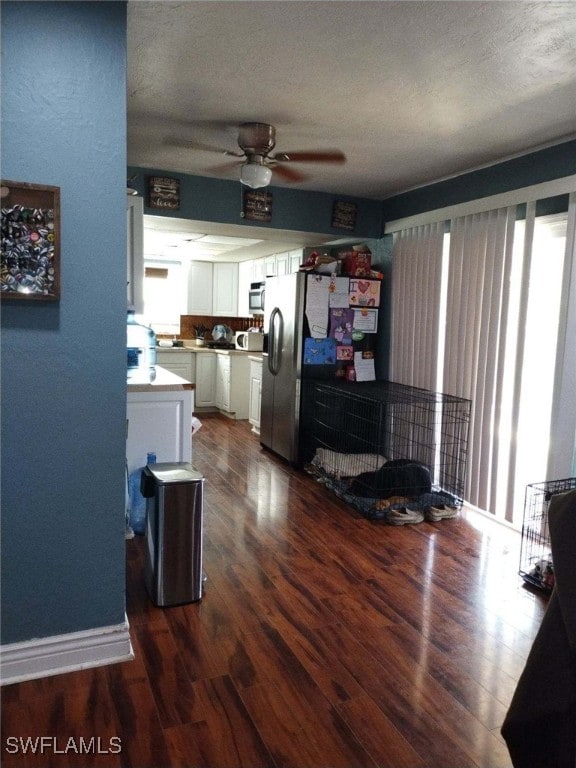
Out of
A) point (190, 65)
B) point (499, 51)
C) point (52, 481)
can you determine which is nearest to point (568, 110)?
point (499, 51)

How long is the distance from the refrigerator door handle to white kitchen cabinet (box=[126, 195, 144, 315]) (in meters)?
1.75

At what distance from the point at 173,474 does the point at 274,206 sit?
2728 millimetres

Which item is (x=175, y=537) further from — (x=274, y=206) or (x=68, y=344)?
(x=274, y=206)

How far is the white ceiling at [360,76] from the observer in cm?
198

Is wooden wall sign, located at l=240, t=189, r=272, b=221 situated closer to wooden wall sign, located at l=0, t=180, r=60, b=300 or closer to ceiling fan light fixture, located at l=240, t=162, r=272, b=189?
ceiling fan light fixture, located at l=240, t=162, r=272, b=189

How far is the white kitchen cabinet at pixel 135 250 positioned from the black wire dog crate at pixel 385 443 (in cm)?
176

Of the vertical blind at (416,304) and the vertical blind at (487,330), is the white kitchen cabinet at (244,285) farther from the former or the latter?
the vertical blind at (487,330)

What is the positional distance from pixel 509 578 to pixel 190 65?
2955 mm

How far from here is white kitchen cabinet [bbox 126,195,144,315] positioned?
331 centimetres

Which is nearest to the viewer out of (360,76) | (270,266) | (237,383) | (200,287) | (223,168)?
(360,76)

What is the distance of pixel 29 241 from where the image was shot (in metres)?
1.83

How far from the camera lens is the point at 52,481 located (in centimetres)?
198

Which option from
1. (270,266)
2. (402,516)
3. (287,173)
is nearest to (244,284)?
(270,266)

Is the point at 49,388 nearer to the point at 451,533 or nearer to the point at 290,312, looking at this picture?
the point at 451,533
